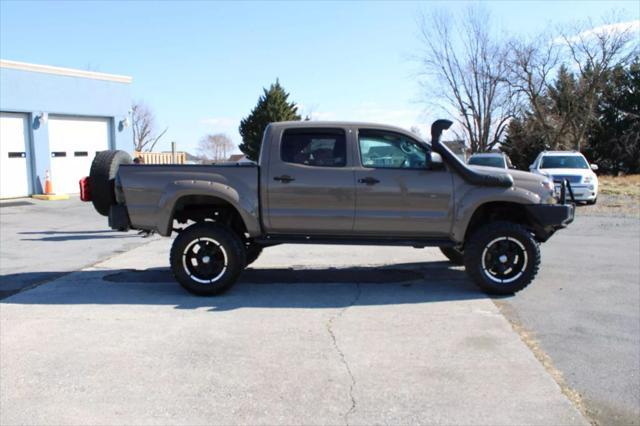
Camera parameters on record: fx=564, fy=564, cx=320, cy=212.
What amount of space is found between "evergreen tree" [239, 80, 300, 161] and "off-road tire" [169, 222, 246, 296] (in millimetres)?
30439

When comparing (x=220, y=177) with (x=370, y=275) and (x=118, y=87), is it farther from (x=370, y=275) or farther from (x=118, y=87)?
(x=118, y=87)

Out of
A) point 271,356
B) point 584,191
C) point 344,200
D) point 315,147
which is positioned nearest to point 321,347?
point 271,356

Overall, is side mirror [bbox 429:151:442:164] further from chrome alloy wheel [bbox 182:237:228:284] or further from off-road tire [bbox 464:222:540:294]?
chrome alloy wheel [bbox 182:237:228:284]

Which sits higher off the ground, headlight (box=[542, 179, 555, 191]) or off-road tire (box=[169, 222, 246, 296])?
headlight (box=[542, 179, 555, 191])

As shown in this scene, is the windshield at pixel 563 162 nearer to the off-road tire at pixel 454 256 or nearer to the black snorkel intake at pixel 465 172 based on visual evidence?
the off-road tire at pixel 454 256

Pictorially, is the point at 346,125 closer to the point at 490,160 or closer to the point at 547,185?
the point at 547,185

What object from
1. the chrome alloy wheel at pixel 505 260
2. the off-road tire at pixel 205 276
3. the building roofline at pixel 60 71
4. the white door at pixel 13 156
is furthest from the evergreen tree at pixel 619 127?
the off-road tire at pixel 205 276

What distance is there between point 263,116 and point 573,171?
75.8ft

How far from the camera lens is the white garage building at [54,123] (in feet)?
69.6

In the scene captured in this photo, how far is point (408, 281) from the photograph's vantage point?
Result: 24.0ft

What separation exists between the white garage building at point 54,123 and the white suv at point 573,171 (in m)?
18.0

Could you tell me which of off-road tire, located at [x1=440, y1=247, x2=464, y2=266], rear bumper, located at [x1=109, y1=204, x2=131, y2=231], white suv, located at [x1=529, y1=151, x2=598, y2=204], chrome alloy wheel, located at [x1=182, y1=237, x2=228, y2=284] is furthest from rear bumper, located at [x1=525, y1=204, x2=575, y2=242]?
white suv, located at [x1=529, y1=151, x2=598, y2=204]

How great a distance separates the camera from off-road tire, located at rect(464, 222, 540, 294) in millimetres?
6520

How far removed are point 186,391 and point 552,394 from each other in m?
2.56
